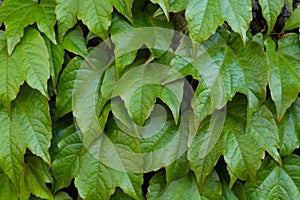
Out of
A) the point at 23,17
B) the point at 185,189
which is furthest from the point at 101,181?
the point at 23,17

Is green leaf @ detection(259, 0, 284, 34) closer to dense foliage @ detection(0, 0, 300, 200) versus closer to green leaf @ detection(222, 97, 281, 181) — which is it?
dense foliage @ detection(0, 0, 300, 200)

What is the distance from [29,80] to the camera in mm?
982

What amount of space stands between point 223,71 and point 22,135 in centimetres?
49

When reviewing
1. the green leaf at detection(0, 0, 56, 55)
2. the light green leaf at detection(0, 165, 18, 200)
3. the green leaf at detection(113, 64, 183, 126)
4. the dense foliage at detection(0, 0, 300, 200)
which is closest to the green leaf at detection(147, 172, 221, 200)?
the dense foliage at detection(0, 0, 300, 200)

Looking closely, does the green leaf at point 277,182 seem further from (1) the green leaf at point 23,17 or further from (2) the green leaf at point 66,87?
(1) the green leaf at point 23,17

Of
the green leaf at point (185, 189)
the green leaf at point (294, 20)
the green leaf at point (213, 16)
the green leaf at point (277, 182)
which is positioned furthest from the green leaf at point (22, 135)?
the green leaf at point (294, 20)

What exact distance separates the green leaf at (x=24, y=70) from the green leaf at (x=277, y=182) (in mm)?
576

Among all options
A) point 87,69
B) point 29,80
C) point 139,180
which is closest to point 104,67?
point 87,69

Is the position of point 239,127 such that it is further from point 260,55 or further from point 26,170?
point 26,170

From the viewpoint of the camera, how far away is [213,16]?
985 mm

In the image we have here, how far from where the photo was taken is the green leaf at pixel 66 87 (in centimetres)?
105

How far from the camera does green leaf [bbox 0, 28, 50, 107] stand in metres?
0.98

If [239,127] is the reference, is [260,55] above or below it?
above

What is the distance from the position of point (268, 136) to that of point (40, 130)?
0.54 meters
